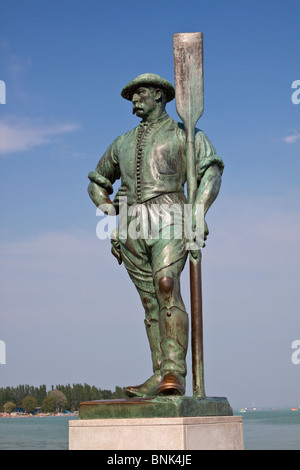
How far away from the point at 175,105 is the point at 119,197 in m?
1.00

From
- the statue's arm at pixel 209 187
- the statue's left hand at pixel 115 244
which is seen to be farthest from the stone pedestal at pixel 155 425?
the statue's arm at pixel 209 187

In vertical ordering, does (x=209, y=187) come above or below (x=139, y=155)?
below

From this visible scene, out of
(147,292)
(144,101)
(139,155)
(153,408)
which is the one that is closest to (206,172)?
(139,155)

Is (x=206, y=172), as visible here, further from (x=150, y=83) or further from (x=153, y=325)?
(x=153, y=325)

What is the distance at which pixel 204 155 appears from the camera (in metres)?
6.32

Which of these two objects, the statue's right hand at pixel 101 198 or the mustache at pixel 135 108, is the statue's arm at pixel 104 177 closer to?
the statue's right hand at pixel 101 198

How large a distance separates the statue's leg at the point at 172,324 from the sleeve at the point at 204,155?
976mm

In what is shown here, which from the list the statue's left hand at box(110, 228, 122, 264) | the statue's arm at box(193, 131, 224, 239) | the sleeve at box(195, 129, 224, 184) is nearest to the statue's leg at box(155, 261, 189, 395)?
the statue's arm at box(193, 131, 224, 239)

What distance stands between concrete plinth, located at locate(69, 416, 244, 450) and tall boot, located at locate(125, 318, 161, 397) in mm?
623

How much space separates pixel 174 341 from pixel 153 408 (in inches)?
26.1

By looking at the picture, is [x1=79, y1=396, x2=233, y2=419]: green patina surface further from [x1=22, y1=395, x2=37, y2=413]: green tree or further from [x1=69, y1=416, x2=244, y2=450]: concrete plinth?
[x1=22, y1=395, x2=37, y2=413]: green tree
